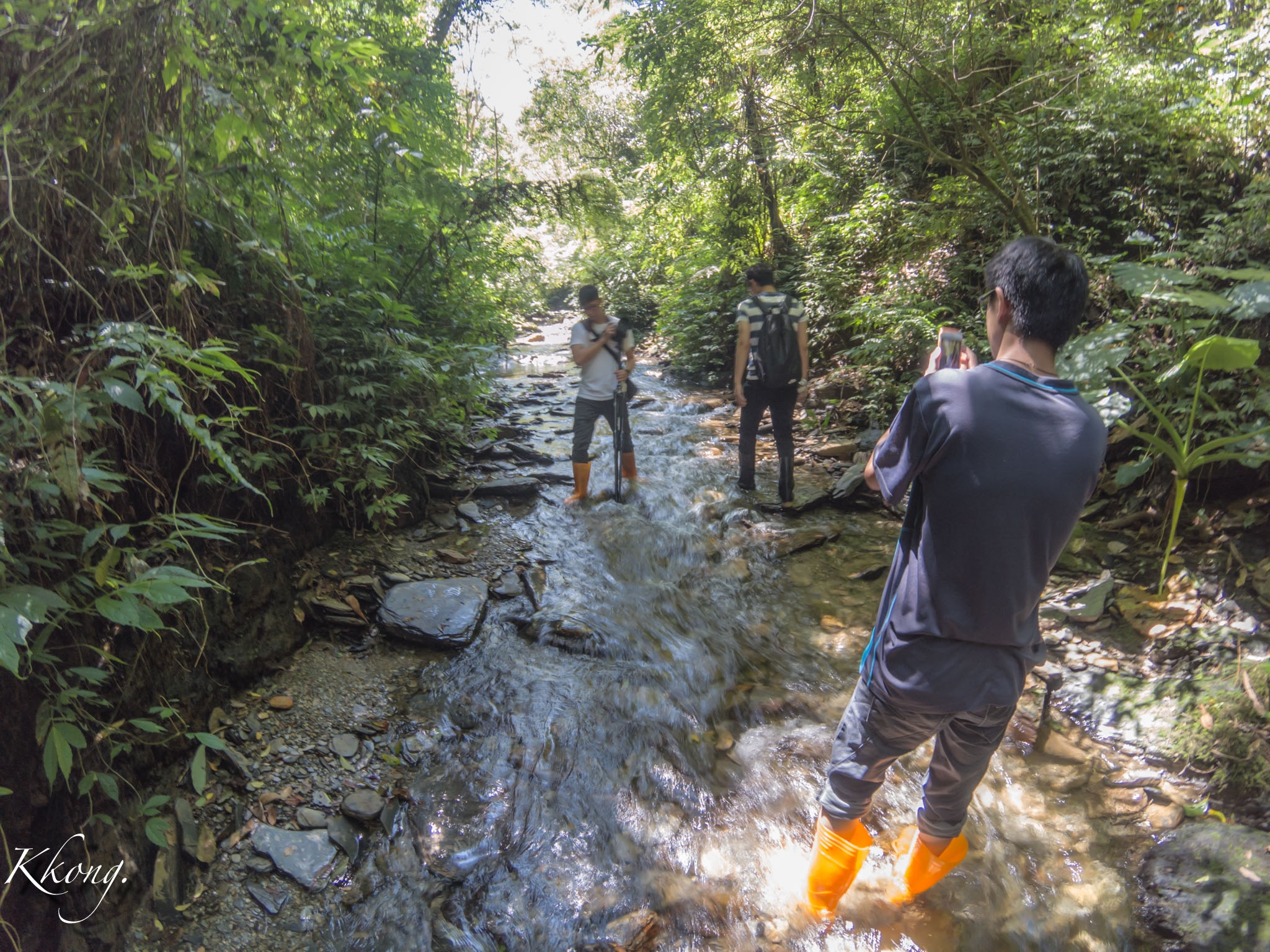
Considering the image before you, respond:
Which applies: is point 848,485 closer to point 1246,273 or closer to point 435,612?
point 1246,273

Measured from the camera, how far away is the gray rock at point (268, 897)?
244 centimetres

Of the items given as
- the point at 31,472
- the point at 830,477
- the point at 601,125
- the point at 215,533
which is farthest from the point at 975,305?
the point at 601,125

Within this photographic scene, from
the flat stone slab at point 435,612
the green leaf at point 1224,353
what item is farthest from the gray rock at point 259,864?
the green leaf at point 1224,353

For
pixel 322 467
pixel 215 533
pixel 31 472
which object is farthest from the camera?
pixel 322 467

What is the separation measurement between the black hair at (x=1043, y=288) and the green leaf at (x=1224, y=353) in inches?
97.8

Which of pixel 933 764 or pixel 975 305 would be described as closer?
pixel 933 764

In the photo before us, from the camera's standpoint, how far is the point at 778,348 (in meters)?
5.80

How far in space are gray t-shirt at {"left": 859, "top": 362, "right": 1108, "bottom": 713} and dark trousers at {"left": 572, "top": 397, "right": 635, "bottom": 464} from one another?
4.58 meters

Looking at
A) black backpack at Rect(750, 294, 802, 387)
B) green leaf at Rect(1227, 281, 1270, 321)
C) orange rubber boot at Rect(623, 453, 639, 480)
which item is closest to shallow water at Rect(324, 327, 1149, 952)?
black backpack at Rect(750, 294, 802, 387)

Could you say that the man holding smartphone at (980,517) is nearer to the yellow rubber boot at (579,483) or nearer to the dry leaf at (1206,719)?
the dry leaf at (1206,719)

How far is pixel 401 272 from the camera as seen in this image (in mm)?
5816

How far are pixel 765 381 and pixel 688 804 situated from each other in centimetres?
393

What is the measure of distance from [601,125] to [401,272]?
59.2 feet

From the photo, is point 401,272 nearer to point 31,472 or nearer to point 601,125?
point 31,472
